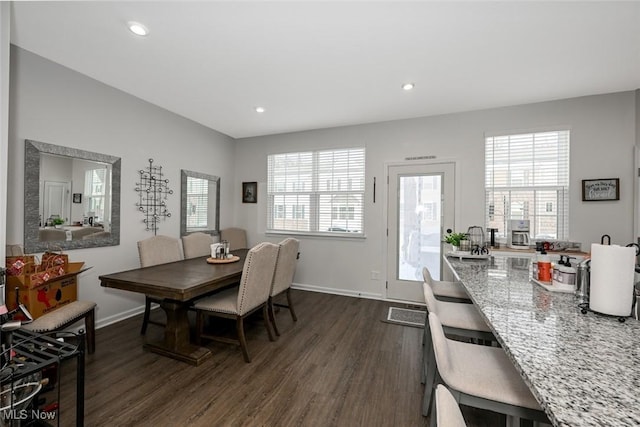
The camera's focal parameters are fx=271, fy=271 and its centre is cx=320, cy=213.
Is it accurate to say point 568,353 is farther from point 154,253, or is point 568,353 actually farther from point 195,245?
point 195,245

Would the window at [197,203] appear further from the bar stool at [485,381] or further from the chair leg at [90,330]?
the bar stool at [485,381]

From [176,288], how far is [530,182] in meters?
4.08

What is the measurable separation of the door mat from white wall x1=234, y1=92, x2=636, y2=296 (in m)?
0.48

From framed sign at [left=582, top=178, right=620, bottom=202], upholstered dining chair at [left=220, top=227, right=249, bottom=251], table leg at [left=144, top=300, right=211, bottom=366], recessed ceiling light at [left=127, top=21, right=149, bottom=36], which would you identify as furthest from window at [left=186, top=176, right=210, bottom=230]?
framed sign at [left=582, top=178, right=620, bottom=202]

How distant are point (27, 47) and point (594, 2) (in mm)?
4282

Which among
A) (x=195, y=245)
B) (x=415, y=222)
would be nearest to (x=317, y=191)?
(x=415, y=222)

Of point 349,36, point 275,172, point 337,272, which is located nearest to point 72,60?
point 349,36

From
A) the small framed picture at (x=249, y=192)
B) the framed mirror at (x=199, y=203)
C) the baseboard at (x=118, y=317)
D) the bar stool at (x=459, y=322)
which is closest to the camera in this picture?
the bar stool at (x=459, y=322)

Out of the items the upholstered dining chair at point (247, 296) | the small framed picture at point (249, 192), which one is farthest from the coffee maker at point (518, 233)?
the small framed picture at point (249, 192)

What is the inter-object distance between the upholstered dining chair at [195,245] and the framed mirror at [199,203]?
480 mm

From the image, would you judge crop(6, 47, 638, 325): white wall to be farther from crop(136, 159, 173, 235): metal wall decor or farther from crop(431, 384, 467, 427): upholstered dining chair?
crop(431, 384, 467, 427): upholstered dining chair

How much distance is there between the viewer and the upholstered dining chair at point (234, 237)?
456 centimetres

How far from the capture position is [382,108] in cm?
352

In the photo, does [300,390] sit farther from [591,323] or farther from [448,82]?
[448,82]
